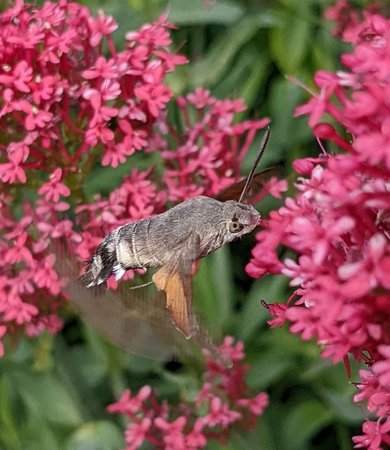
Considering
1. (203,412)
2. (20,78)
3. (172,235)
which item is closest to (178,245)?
(172,235)

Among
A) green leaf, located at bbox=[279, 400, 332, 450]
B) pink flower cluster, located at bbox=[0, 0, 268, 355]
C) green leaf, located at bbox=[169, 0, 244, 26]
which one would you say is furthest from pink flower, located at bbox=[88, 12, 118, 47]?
green leaf, located at bbox=[279, 400, 332, 450]

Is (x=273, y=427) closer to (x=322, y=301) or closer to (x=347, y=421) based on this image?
(x=347, y=421)

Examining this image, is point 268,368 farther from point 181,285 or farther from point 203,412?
point 181,285

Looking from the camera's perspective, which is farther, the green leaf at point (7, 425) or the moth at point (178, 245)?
the green leaf at point (7, 425)

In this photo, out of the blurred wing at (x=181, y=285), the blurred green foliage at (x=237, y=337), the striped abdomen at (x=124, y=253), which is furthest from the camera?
the blurred green foliage at (x=237, y=337)

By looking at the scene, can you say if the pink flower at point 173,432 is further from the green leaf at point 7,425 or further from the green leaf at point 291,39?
the green leaf at point 291,39

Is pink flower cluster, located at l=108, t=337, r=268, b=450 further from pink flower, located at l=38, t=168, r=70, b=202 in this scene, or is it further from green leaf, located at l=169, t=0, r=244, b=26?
green leaf, located at l=169, t=0, r=244, b=26

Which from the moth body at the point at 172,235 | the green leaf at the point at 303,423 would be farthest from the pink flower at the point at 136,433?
the moth body at the point at 172,235
